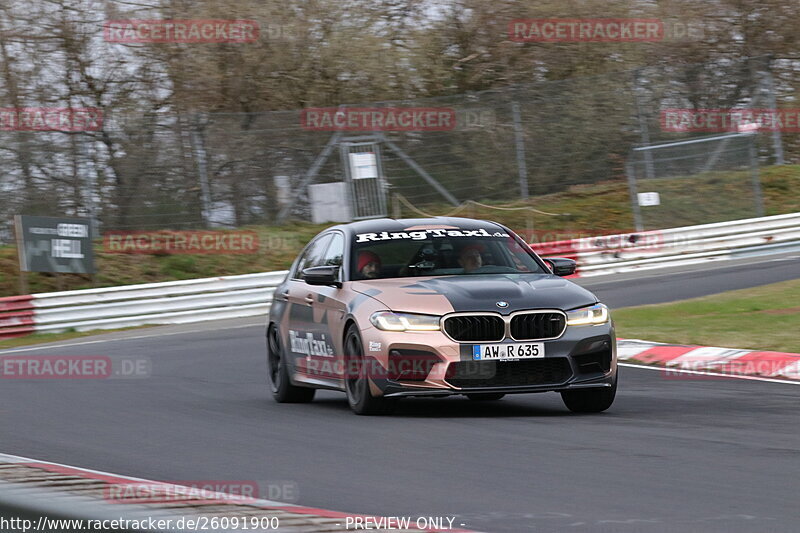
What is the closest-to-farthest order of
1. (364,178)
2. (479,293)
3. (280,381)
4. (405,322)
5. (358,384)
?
(405,322) → (479,293) → (358,384) → (280,381) → (364,178)

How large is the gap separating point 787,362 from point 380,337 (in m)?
4.46

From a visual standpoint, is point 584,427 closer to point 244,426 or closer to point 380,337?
point 380,337

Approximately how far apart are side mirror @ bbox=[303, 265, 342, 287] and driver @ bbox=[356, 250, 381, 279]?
0.18m

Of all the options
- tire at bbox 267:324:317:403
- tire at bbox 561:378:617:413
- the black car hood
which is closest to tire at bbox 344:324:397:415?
the black car hood

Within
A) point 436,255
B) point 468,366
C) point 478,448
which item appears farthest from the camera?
point 436,255

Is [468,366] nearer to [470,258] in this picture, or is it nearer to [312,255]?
[470,258]

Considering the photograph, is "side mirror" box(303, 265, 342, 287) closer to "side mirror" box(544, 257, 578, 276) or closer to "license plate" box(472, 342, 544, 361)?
"license plate" box(472, 342, 544, 361)

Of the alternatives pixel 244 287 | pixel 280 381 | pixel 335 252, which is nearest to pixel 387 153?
pixel 244 287

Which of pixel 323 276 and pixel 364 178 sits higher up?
pixel 364 178

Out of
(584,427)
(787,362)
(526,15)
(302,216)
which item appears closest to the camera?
(584,427)

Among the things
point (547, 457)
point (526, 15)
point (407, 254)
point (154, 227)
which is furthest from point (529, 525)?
point (526, 15)

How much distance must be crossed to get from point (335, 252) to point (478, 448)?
3.45 metres

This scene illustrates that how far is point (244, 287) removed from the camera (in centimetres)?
2403

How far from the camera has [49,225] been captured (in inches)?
924
